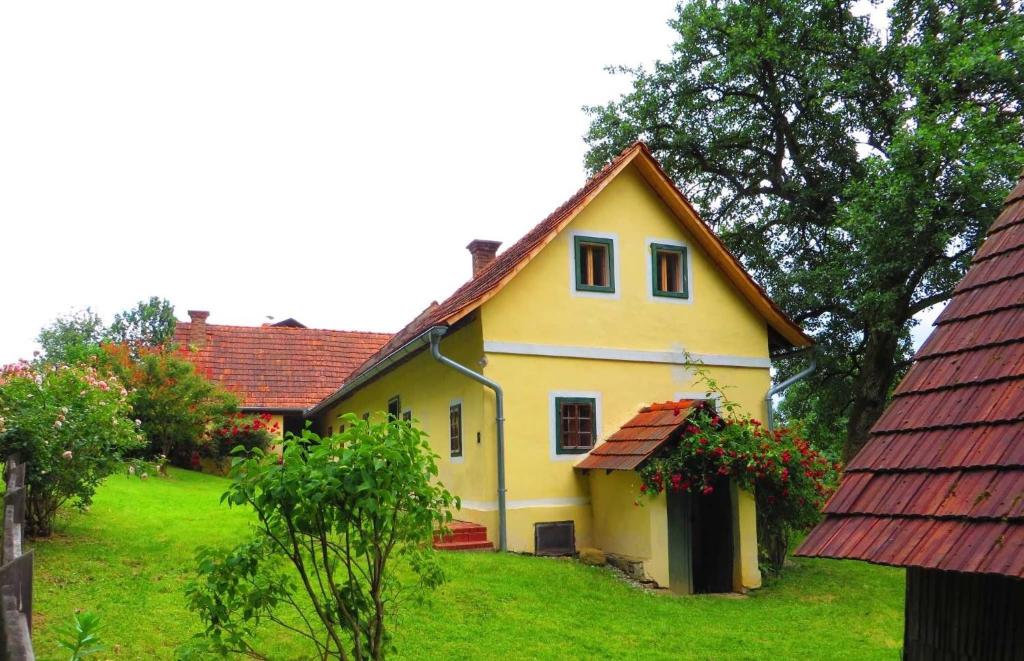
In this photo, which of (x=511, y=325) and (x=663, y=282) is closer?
(x=511, y=325)

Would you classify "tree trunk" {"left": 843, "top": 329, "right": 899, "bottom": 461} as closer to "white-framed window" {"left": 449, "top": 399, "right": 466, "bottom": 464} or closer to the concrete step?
"white-framed window" {"left": 449, "top": 399, "right": 466, "bottom": 464}

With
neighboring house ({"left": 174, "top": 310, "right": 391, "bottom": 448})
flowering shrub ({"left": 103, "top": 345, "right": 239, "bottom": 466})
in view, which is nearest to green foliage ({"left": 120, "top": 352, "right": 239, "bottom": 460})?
flowering shrub ({"left": 103, "top": 345, "right": 239, "bottom": 466})

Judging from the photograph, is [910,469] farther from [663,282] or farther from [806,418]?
[806,418]

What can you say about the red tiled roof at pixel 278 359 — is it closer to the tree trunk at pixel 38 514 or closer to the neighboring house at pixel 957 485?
the tree trunk at pixel 38 514

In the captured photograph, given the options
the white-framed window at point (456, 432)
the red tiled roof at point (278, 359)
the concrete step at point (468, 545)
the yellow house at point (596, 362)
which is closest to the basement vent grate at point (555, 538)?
the yellow house at point (596, 362)

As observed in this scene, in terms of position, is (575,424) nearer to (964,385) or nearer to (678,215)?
(678,215)

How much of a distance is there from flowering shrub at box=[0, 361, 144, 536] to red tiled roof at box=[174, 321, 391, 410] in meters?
13.7

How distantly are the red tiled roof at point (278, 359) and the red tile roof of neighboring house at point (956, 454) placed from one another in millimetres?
22174

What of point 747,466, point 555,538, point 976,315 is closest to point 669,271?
point 747,466

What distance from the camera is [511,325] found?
13773 mm

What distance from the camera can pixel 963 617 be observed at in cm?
387

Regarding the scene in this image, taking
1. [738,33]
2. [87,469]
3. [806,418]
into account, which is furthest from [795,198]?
[87,469]

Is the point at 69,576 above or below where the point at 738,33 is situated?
below

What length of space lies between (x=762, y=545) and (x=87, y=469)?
9.83 m
